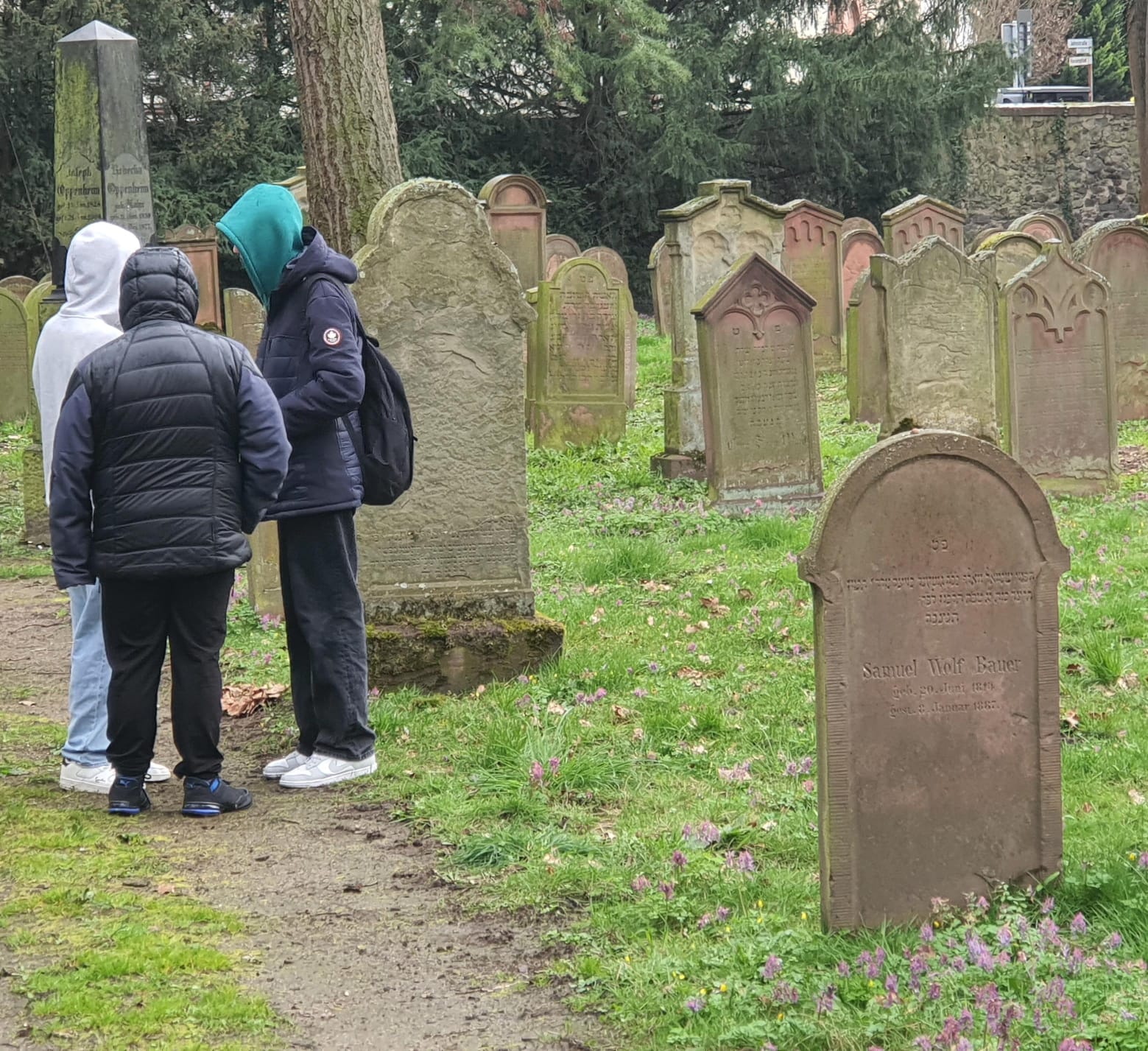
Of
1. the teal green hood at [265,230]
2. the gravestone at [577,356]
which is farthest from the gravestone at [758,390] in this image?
the teal green hood at [265,230]

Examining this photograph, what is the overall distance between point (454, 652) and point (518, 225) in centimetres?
1566

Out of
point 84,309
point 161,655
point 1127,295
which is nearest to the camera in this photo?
point 161,655

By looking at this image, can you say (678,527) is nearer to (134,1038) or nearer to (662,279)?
(134,1038)

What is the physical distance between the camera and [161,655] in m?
5.07

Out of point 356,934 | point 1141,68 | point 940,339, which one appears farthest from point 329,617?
point 1141,68

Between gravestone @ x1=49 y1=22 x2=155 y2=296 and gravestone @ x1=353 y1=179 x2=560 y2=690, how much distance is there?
402cm

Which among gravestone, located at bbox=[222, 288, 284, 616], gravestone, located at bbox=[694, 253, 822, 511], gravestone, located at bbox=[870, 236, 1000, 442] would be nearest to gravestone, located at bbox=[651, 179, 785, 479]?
gravestone, located at bbox=[694, 253, 822, 511]

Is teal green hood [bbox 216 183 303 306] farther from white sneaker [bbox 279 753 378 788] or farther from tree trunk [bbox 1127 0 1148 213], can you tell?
tree trunk [bbox 1127 0 1148 213]

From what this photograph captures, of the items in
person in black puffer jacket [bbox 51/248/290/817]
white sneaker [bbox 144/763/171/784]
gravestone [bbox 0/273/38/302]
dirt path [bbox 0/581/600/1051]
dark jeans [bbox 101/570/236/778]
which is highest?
gravestone [bbox 0/273/38/302]

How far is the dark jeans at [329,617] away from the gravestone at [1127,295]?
956 cm

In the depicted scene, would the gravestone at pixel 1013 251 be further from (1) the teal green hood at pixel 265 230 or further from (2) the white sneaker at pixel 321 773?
(2) the white sneaker at pixel 321 773

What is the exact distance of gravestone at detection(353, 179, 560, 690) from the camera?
21.2 feet

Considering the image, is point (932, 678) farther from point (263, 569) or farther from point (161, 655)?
point (263, 569)

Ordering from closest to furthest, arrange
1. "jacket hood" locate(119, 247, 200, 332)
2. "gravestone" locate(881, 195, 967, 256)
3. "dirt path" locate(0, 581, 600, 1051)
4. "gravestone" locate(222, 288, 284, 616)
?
"dirt path" locate(0, 581, 600, 1051)
"jacket hood" locate(119, 247, 200, 332)
"gravestone" locate(222, 288, 284, 616)
"gravestone" locate(881, 195, 967, 256)
